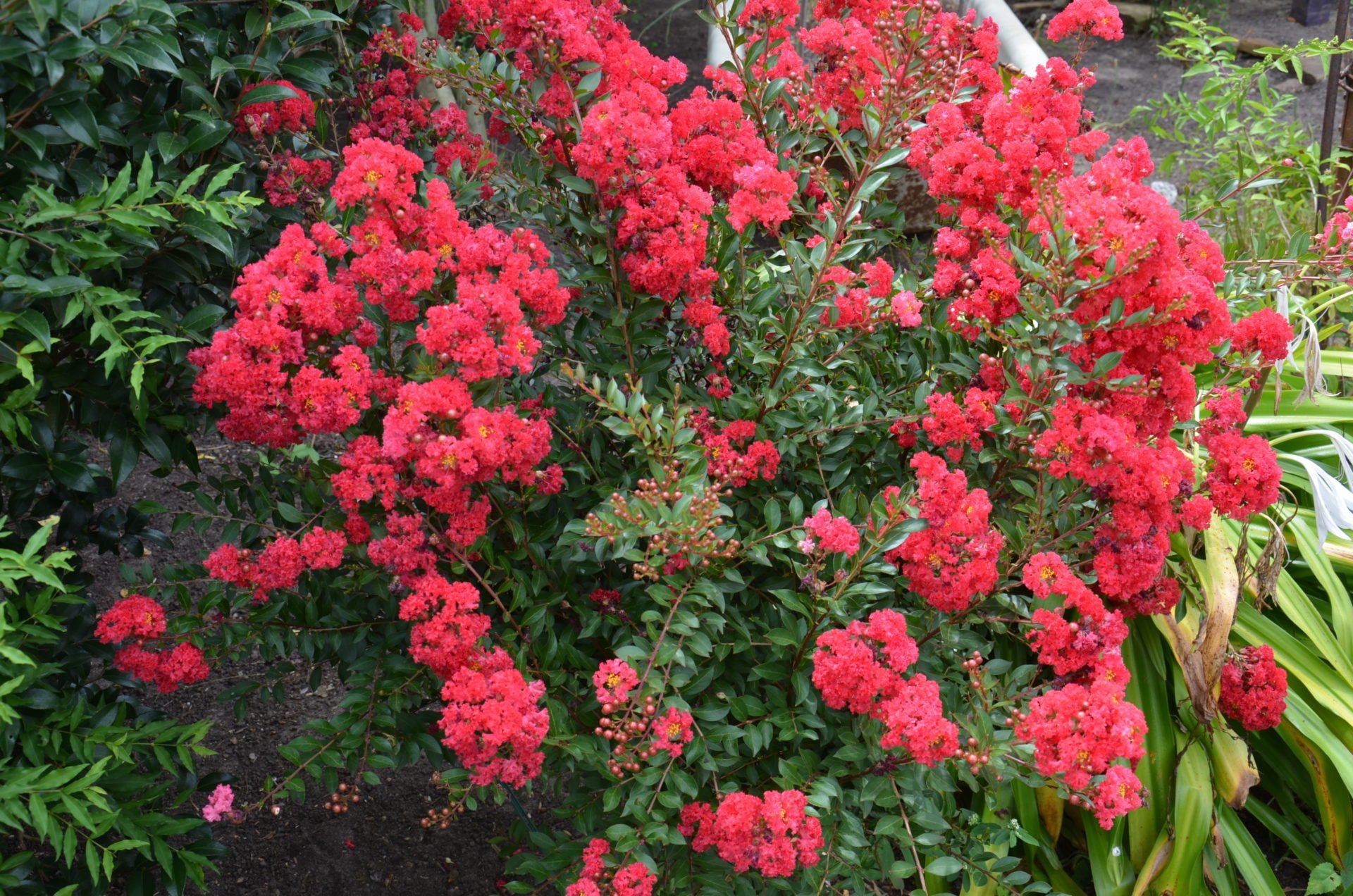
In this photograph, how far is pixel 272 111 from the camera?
203 centimetres

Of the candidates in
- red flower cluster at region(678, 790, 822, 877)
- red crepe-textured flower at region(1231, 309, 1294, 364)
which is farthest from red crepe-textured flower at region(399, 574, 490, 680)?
red crepe-textured flower at region(1231, 309, 1294, 364)

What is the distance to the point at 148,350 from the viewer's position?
62.6 inches

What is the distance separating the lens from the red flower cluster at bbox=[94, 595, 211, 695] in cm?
180

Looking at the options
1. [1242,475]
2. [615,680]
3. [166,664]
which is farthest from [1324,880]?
[166,664]

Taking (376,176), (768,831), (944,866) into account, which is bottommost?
(944,866)

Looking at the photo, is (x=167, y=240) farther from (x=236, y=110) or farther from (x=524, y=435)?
(x=524, y=435)

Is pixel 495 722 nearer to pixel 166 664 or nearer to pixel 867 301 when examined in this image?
pixel 166 664

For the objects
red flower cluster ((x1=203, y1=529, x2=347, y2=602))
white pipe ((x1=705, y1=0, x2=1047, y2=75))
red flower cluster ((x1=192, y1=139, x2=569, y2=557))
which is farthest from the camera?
white pipe ((x1=705, y1=0, x2=1047, y2=75))

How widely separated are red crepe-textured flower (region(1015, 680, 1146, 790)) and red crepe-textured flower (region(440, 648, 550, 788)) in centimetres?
68

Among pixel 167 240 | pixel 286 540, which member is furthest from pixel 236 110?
pixel 286 540

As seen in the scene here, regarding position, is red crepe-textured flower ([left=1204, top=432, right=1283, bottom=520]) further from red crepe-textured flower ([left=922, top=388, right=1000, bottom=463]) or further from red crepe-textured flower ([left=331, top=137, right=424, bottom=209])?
red crepe-textured flower ([left=331, top=137, right=424, bottom=209])

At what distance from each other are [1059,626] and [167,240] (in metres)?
1.60

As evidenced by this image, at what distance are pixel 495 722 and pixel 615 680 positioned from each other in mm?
188

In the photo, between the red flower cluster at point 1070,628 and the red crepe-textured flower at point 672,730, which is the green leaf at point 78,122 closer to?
the red crepe-textured flower at point 672,730
